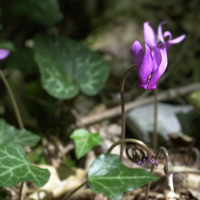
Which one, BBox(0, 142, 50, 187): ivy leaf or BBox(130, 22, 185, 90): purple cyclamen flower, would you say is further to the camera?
BBox(0, 142, 50, 187): ivy leaf

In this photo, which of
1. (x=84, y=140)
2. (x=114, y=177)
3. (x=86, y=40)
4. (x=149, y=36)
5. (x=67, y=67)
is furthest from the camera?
(x=86, y=40)

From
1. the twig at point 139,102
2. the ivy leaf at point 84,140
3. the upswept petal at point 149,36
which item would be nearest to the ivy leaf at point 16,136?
the ivy leaf at point 84,140

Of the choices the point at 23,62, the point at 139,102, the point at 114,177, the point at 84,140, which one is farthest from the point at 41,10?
the point at 114,177

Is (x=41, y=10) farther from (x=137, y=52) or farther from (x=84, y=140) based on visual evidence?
(x=137, y=52)

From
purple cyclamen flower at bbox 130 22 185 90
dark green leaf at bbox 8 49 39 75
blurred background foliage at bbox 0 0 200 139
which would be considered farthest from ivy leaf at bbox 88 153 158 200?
dark green leaf at bbox 8 49 39 75

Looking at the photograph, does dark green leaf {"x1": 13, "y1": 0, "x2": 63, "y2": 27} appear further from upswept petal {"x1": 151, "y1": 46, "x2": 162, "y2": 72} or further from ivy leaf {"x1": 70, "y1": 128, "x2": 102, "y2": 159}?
upswept petal {"x1": 151, "y1": 46, "x2": 162, "y2": 72}

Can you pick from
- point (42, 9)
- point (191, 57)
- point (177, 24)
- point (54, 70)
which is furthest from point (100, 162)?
point (177, 24)
